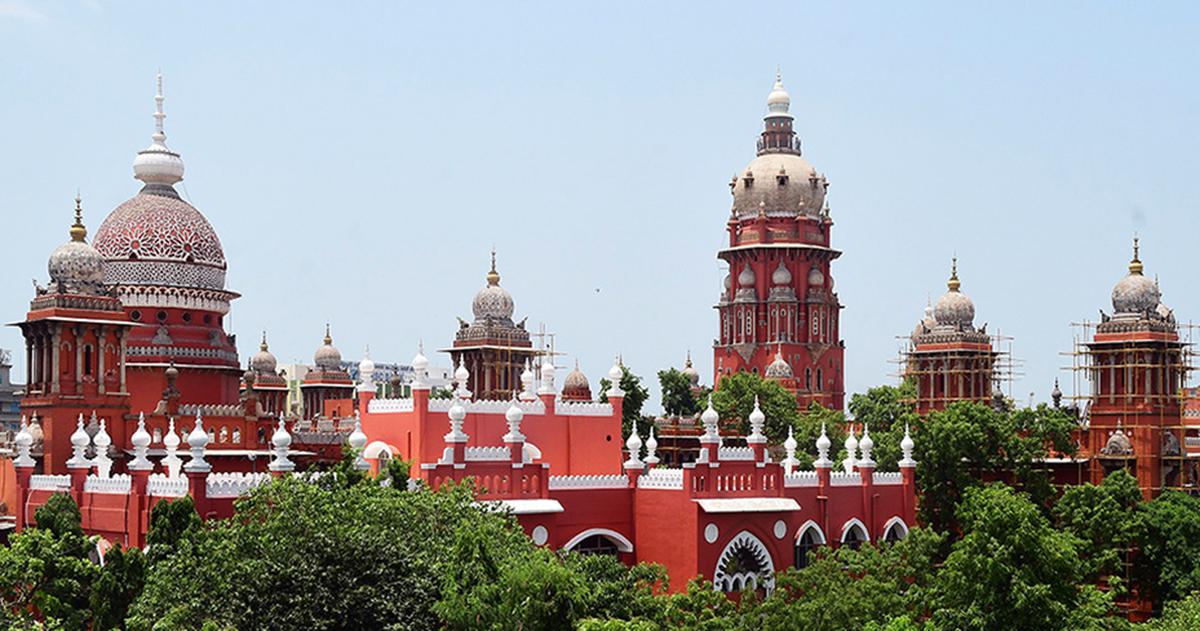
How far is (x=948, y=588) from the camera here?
2830cm

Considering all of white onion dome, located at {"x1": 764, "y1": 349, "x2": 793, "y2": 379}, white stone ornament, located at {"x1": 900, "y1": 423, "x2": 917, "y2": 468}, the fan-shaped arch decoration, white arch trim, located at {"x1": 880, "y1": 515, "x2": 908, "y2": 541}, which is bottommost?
the fan-shaped arch decoration

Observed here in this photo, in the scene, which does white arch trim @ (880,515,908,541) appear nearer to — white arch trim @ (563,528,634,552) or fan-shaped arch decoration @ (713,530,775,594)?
fan-shaped arch decoration @ (713,530,775,594)

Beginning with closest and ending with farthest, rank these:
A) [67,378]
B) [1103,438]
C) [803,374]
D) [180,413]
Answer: [67,378], [180,413], [1103,438], [803,374]

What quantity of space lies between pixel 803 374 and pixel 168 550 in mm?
41121

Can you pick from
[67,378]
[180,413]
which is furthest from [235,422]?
[67,378]

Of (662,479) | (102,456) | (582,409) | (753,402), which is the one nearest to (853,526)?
(662,479)

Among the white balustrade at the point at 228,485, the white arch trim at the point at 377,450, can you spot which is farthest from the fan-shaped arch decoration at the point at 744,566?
the white balustrade at the point at 228,485

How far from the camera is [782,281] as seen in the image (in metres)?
66.2

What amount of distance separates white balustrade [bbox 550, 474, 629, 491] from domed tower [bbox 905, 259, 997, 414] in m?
21.9

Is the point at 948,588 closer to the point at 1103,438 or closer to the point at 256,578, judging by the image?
the point at 256,578

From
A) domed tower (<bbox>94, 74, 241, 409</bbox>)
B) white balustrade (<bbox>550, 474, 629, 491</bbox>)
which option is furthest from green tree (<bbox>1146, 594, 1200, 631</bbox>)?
domed tower (<bbox>94, 74, 241, 409</bbox>)

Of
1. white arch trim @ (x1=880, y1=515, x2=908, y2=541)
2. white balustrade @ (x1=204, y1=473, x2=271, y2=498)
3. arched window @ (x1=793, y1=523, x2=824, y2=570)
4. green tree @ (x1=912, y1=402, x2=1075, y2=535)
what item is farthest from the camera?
green tree @ (x1=912, y1=402, x2=1075, y2=535)

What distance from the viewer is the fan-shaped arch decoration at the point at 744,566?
35.7 m

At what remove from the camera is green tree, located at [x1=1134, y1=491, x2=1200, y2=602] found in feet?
137
